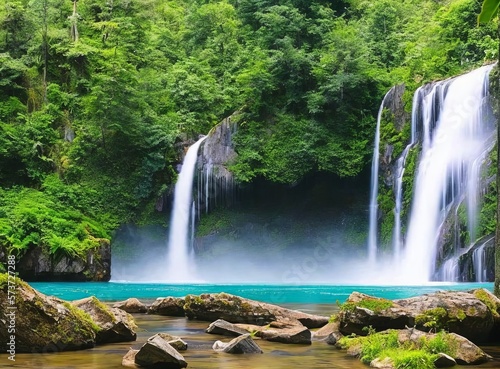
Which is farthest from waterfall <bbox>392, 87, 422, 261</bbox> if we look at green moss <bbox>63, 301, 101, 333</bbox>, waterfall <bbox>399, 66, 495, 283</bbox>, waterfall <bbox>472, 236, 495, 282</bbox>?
green moss <bbox>63, 301, 101, 333</bbox>

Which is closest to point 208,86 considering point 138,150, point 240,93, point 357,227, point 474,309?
point 240,93

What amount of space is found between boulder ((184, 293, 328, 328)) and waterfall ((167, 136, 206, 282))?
68.2 feet

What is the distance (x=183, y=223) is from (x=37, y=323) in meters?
24.8

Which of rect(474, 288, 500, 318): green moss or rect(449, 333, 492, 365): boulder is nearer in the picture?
rect(449, 333, 492, 365): boulder

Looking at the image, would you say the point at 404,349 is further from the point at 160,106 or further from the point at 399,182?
the point at 160,106

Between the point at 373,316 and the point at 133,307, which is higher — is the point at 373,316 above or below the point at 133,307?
above

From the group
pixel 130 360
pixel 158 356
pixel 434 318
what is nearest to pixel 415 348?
pixel 434 318

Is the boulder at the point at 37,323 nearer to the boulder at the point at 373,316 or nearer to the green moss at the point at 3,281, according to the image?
the green moss at the point at 3,281

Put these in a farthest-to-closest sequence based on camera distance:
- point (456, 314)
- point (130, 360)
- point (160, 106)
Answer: point (160, 106)
point (456, 314)
point (130, 360)

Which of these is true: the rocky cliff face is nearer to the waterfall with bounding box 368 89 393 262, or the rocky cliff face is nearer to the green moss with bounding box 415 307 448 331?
the waterfall with bounding box 368 89 393 262

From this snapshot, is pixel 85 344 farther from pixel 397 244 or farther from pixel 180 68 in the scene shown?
pixel 180 68

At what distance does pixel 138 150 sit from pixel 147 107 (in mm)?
2201

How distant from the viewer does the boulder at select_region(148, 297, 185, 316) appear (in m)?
12.3

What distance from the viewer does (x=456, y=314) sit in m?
8.27
